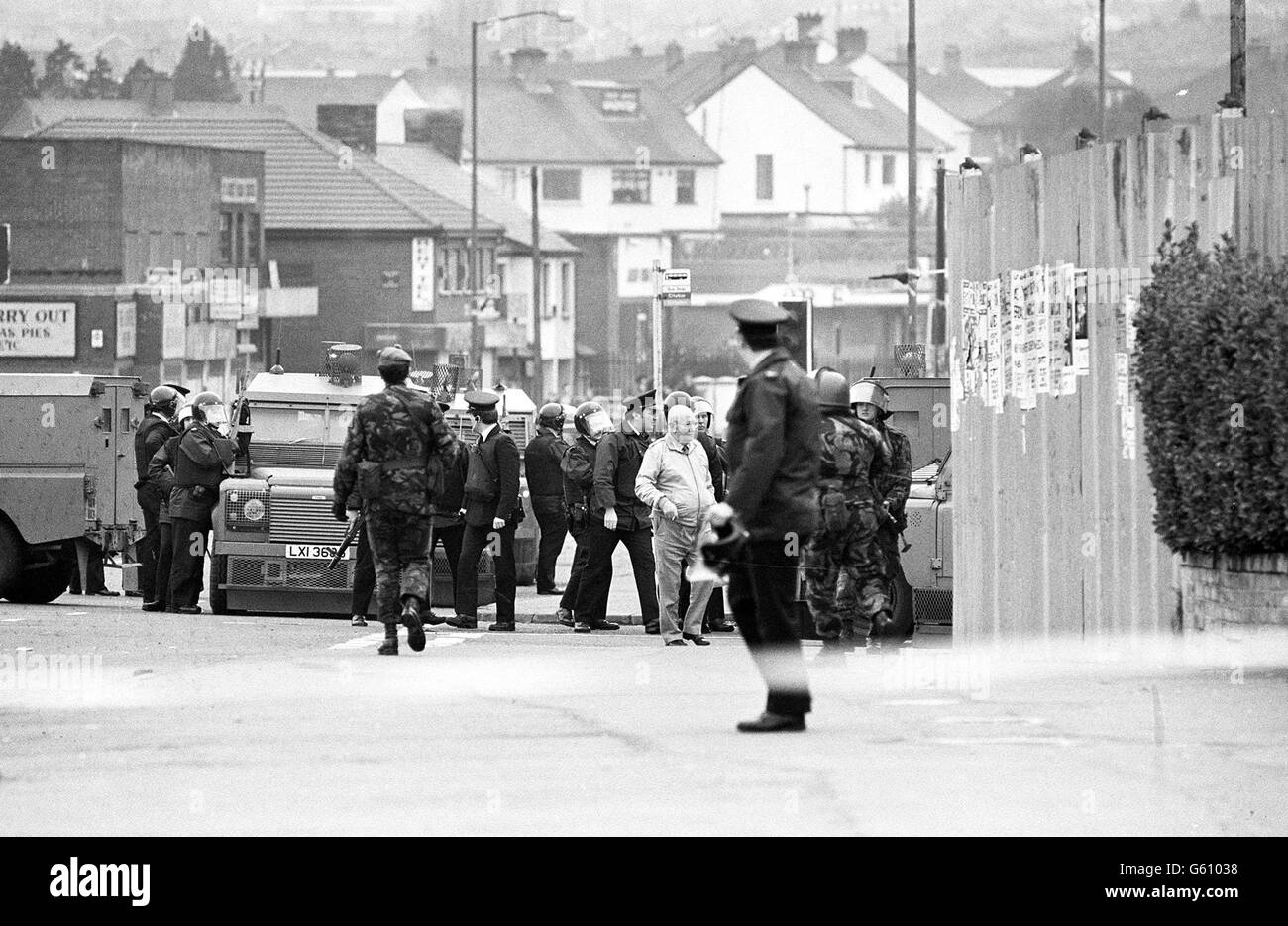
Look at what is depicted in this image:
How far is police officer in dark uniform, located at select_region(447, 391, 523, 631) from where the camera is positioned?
19.1 m

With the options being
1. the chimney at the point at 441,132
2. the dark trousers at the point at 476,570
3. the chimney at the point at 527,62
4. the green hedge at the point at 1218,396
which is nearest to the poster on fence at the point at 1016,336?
the green hedge at the point at 1218,396

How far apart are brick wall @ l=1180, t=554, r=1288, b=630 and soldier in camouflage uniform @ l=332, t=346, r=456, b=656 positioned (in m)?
4.59

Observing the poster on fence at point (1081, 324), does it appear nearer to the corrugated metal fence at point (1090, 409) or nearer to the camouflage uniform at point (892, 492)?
the corrugated metal fence at point (1090, 409)

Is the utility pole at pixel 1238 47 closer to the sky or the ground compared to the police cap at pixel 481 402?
closer to the sky

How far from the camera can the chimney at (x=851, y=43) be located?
142 metres

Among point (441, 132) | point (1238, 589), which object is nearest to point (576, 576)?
point (1238, 589)

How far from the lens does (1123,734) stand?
1022 cm

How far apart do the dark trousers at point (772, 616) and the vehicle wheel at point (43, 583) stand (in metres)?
13.2

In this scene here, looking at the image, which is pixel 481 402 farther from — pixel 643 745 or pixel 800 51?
pixel 800 51

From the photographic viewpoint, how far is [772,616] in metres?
10.2

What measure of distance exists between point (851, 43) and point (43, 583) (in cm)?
12408

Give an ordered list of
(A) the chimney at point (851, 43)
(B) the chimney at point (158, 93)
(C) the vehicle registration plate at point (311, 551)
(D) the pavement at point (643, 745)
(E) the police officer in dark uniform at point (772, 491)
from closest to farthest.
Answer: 1. (D) the pavement at point (643, 745)
2. (E) the police officer in dark uniform at point (772, 491)
3. (C) the vehicle registration plate at point (311, 551)
4. (B) the chimney at point (158, 93)
5. (A) the chimney at point (851, 43)

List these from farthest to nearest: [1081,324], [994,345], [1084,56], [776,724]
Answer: [1084,56] < [994,345] < [1081,324] < [776,724]

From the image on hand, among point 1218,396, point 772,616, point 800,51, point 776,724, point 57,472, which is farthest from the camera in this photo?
point 800,51
